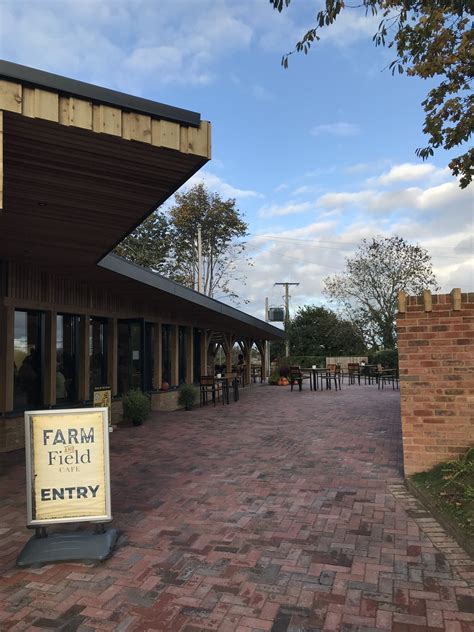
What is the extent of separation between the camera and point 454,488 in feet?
14.4

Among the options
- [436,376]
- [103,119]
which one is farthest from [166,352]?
[103,119]

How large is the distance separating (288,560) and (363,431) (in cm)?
535

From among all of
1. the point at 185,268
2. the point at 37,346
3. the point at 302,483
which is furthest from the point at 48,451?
the point at 185,268

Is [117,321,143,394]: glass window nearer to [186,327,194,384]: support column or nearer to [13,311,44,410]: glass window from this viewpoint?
[13,311,44,410]: glass window

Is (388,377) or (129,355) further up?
(129,355)

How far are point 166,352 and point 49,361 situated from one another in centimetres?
495

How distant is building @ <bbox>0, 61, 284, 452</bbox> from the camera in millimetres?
3148

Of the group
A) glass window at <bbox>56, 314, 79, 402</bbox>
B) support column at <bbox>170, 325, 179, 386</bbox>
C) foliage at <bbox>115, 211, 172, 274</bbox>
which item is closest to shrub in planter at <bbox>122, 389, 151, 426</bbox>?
glass window at <bbox>56, 314, 79, 402</bbox>

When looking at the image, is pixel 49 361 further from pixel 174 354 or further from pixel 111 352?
pixel 174 354

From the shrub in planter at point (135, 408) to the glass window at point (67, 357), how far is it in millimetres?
1008

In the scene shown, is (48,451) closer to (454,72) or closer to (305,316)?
(454,72)

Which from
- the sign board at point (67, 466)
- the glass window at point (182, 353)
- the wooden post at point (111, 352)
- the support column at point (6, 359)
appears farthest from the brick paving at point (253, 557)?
the glass window at point (182, 353)

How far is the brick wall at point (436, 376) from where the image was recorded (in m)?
4.97

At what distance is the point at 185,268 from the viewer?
32219mm
